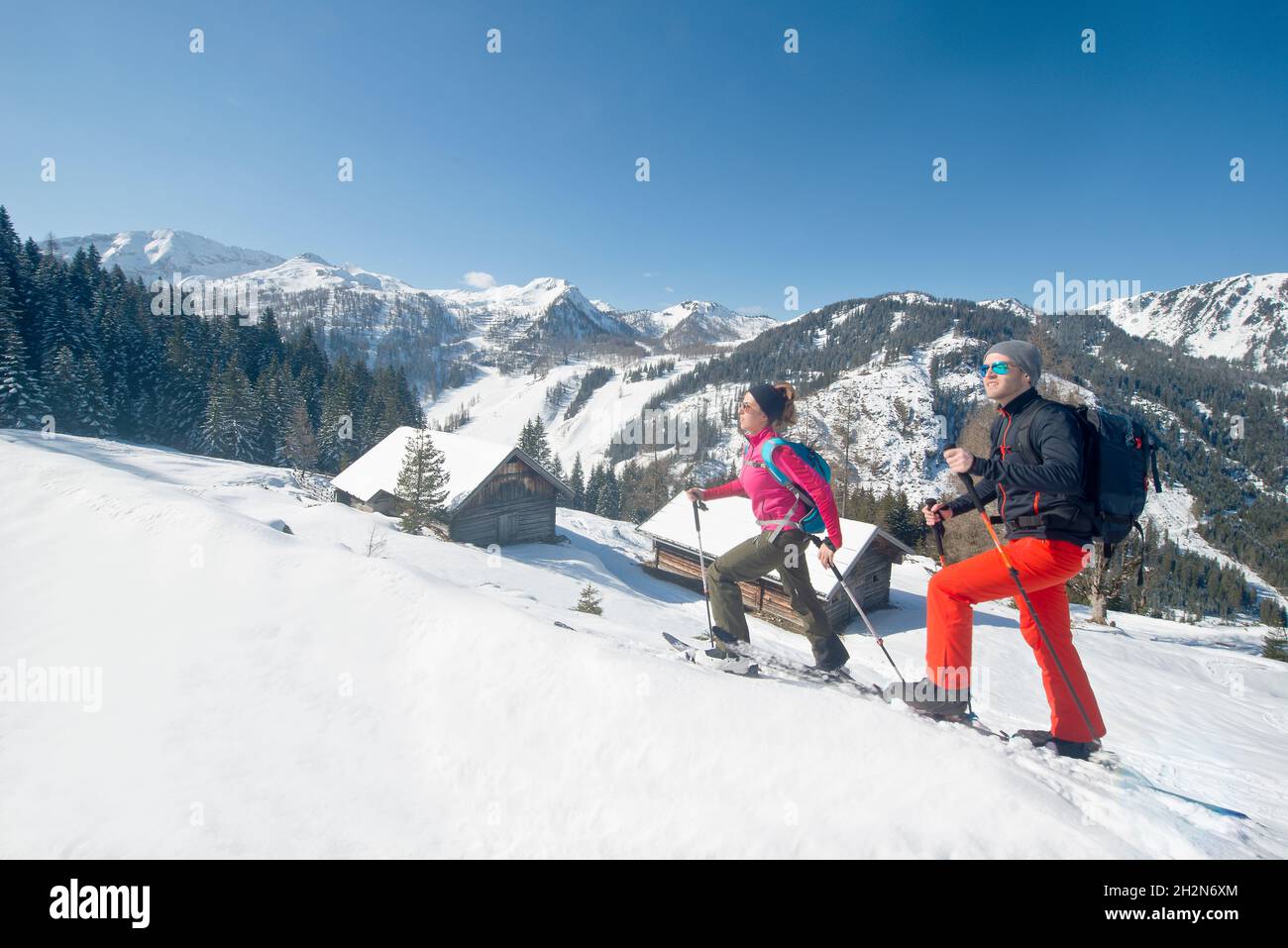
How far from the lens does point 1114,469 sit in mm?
3318

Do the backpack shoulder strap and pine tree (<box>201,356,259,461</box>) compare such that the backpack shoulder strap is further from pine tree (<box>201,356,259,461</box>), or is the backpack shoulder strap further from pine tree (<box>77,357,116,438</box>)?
pine tree (<box>77,357,116,438</box>)

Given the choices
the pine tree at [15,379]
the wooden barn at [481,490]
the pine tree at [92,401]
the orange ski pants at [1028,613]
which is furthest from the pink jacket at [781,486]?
the pine tree at [92,401]

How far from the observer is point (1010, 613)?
87.8ft

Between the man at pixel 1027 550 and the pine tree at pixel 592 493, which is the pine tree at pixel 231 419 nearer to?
the pine tree at pixel 592 493

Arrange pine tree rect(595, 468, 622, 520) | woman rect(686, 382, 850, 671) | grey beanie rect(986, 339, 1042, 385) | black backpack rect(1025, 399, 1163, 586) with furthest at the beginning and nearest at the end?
1. pine tree rect(595, 468, 622, 520)
2. woman rect(686, 382, 850, 671)
3. grey beanie rect(986, 339, 1042, 385)
4. black backpack rect(1025, 399, 1163, 586)

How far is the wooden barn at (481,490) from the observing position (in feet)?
91.6

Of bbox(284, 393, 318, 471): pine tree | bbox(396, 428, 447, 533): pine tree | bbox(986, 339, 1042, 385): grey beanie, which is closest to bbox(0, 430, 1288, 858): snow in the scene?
bbox(986, 339, 1042, 385): grey beanie

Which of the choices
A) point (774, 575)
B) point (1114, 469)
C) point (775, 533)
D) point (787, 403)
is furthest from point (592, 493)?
point (1114, 469)

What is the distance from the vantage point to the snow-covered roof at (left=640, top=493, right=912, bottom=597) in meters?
22.3

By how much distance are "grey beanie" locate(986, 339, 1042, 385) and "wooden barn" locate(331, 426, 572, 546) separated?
2606 cm

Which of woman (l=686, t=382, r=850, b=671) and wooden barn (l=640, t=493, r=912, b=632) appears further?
wooden barn (l=640, t=493, r=912, b=632)
